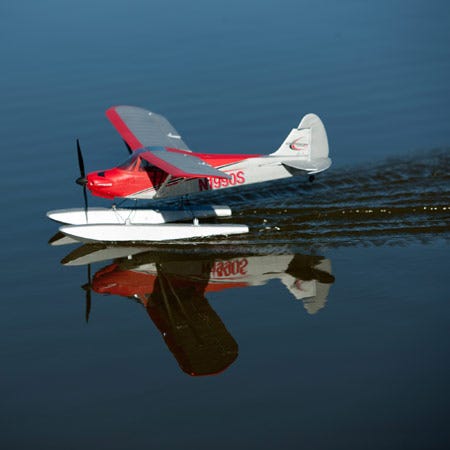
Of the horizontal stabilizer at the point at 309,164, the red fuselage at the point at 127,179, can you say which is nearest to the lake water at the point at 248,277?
the horizontal stabilizer at the point at 309,164

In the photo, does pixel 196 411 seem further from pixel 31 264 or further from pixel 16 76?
pixel 16 76

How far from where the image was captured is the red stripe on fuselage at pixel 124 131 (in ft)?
55.3

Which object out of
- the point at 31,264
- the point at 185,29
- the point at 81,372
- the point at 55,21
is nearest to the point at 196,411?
the point at 81,372

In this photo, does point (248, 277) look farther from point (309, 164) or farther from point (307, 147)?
point (307, 147)

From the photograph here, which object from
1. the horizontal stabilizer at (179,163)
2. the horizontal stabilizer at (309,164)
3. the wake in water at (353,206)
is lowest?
the wake in water at (353,206)

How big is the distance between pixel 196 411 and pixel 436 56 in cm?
1876

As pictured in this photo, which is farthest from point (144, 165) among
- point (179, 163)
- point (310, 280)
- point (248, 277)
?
point (310, 280)

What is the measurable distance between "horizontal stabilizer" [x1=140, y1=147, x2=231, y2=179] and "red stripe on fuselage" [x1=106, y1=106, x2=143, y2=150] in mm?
546

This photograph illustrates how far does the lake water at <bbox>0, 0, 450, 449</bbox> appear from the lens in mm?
10766

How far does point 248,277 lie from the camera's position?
571 inches

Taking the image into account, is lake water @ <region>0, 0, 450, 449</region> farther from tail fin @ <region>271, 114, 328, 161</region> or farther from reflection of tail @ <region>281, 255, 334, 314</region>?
tail fin @ <region>271, 114, 328, 161</region>

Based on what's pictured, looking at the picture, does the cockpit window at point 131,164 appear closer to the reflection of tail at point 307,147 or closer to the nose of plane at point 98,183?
the nose of plane at point 98,183

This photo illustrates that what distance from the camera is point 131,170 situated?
52.8 ft

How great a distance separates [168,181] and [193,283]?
243cm
